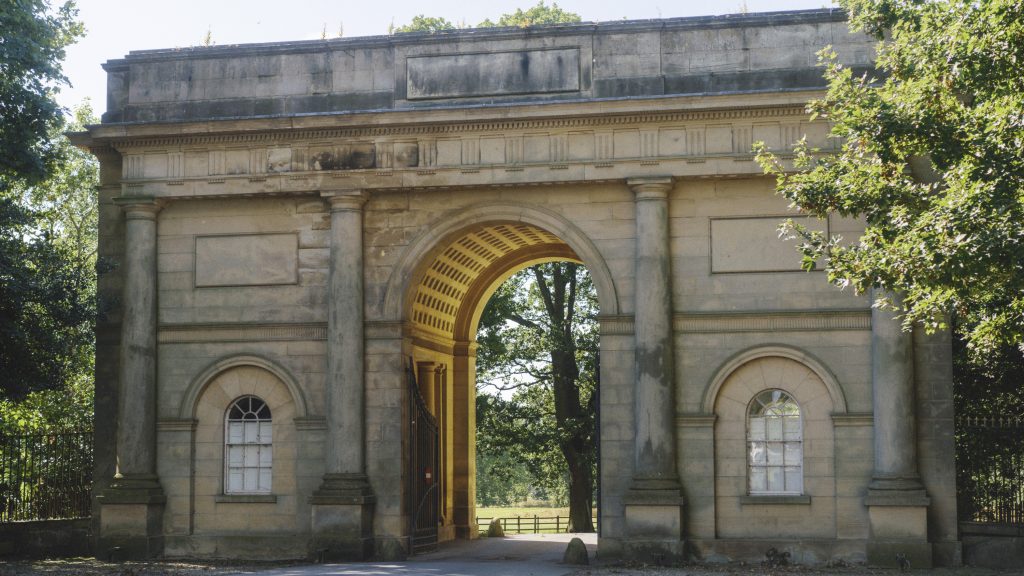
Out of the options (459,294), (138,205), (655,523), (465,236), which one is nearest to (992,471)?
(655,523)

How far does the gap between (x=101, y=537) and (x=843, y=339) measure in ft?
44.4

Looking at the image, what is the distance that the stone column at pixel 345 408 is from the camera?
2231cm

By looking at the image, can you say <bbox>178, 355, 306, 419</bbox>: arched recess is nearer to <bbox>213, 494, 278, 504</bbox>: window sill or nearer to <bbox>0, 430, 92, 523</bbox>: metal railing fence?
<bbox>213, 494, 278, 504</bbox>: window sill

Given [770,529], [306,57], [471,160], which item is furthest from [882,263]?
[306,57]

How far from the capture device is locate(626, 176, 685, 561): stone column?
21.5 meters

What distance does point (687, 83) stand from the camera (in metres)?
22.5

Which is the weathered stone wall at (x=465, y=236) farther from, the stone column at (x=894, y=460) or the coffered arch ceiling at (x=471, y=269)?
the coffered arch ceiling at (x=471, y=269)

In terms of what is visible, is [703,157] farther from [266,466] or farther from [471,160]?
[266,466]

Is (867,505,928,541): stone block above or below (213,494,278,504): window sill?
below

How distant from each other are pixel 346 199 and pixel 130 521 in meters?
6.93

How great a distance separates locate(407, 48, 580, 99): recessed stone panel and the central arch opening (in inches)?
95.9

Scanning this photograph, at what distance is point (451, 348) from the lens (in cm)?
2792

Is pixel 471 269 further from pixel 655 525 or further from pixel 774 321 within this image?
pixel 655 525

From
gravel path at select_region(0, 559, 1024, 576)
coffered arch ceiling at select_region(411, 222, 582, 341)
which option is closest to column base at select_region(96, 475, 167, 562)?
gravel path at select_region(0, 559, 1024, 576)
